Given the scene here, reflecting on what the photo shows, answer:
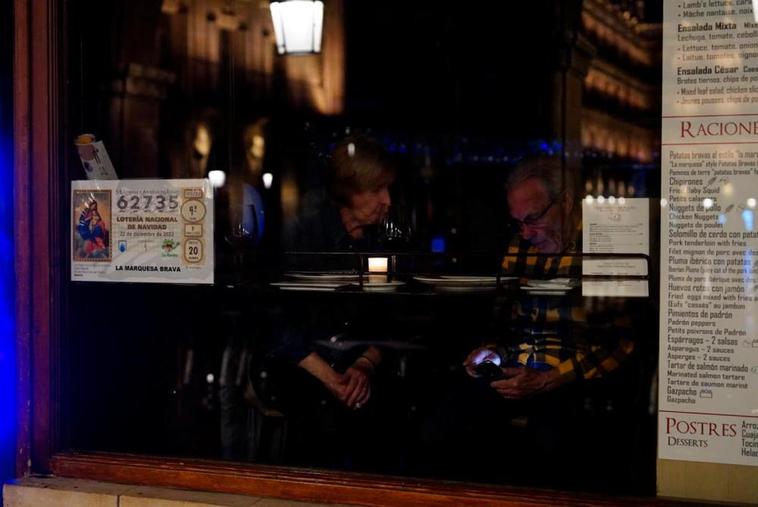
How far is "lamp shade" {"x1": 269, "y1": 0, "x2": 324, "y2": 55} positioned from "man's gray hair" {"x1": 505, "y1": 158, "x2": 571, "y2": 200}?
1660 millimetres

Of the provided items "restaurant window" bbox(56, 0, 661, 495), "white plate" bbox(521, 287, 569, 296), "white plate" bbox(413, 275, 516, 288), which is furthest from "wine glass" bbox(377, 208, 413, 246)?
"white plate" bbox(521, 287, 569, 296)

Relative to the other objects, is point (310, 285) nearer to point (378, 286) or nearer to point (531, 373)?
point (378, 286)

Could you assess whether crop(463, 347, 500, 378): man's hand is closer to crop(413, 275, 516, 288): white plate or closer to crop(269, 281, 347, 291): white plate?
crop(413, 275, 516, 288): white plate

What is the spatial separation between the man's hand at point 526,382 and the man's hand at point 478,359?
0.26 feet

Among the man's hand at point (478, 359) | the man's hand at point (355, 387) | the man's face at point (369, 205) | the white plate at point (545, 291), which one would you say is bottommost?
the man's hand at point (355, 387)

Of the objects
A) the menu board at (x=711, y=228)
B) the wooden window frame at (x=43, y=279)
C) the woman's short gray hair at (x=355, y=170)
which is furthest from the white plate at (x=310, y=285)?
the menu board at (x=711, y=228)

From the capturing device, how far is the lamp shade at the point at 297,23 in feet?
14.2

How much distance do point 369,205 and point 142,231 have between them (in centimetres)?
122

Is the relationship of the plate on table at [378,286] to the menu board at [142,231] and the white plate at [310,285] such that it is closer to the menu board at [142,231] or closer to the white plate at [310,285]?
the white plate at [310,285]

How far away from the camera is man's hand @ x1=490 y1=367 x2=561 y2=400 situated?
9.55 feet

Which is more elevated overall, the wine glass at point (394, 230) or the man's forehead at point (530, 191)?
the man's forehead at point (530, 191)

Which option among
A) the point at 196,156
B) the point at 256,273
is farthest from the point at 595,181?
the point at 256,273

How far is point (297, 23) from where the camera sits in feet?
14.7

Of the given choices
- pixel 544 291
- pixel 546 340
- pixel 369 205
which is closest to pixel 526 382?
pixel 546 340
